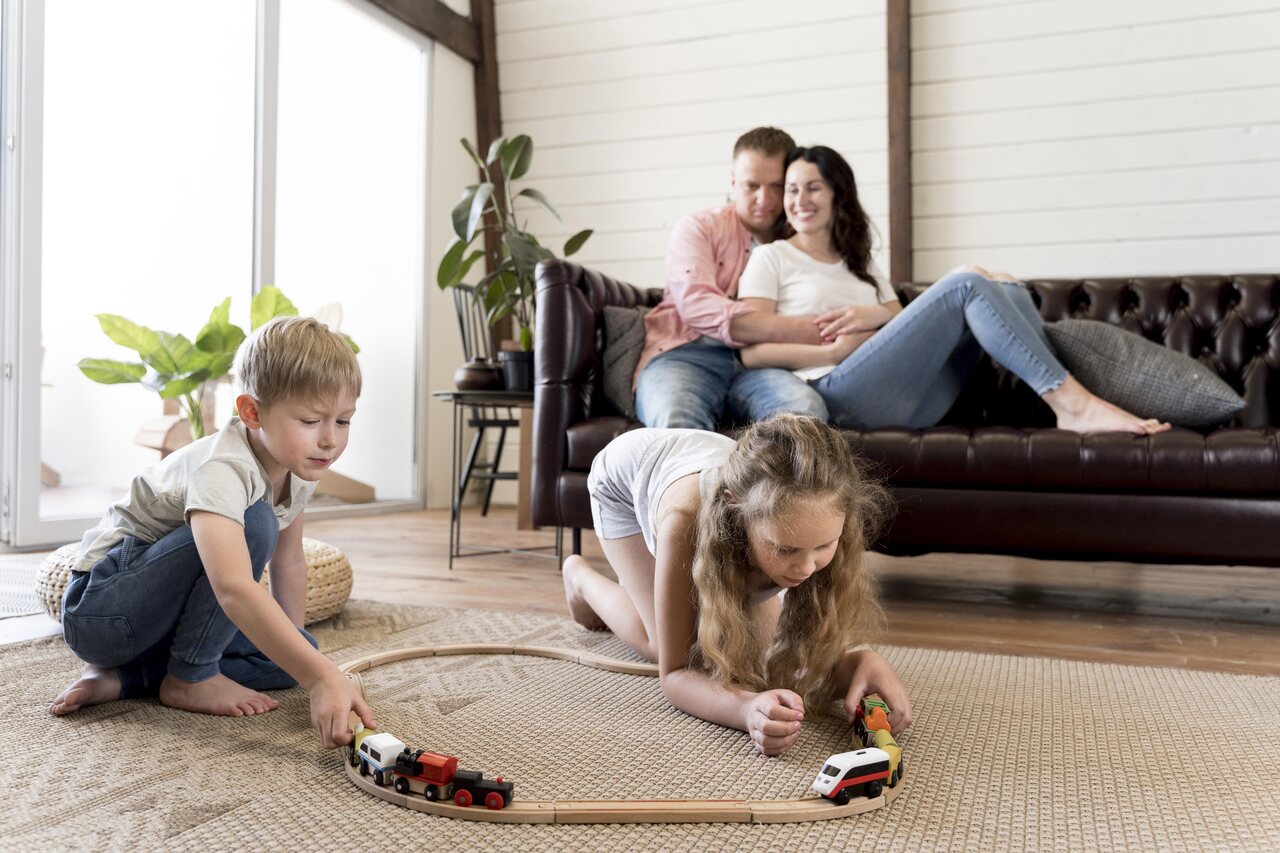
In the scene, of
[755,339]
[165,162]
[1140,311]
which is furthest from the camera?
[165,162]

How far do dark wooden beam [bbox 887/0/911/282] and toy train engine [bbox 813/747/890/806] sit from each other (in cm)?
317

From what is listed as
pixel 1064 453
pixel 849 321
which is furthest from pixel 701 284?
pixel 1064 453

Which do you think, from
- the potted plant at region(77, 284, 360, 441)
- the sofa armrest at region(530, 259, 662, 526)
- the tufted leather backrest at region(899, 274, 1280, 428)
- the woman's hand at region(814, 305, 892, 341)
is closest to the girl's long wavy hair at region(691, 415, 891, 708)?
the woman's hand at region(814, 305, 892, 341)

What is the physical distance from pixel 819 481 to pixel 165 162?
3.10 m

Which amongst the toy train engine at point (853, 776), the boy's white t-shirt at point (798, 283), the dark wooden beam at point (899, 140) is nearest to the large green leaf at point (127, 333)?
the boy's white t-shirt at point (798, 283)

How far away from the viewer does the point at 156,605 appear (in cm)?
124

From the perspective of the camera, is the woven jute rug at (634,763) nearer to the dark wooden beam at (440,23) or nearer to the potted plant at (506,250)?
the potted plant at (506,250)

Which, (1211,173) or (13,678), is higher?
(1211,173)

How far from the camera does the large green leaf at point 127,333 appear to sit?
9.31 ft

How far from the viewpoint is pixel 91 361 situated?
9.41 ft

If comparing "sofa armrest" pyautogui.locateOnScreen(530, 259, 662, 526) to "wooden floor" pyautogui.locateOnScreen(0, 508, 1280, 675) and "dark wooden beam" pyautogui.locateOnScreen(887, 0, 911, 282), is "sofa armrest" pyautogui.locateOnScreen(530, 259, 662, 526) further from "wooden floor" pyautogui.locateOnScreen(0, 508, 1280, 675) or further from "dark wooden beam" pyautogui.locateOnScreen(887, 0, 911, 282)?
"dark wooden beam" pyautogui.locateOnScreen(887, 0, 911, 282)

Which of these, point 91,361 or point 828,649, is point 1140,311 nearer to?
point 828,649

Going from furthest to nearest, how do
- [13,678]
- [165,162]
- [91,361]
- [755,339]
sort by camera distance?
1. [165,162]
2. [91,361]
3. [755,339]
4. [13,678]

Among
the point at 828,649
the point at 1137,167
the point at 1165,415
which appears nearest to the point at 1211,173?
the point at 1137,167
